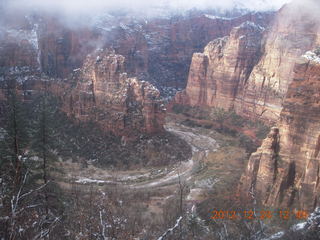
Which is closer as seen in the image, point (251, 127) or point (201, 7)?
point (251, 127)

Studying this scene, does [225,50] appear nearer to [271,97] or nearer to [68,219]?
[271,97]

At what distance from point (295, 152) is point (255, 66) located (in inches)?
1464

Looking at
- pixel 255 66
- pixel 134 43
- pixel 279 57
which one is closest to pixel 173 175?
pixel 279 57

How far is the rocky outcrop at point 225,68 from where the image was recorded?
64.7 m

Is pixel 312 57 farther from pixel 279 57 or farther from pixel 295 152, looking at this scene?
pixel 279 57

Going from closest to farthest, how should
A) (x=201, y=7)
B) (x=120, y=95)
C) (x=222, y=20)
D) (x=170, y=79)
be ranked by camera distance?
1. (x=120, y=95)
2. (x=170, y=79)
3. (x=222, y=20)
4. (x=201, y=7)

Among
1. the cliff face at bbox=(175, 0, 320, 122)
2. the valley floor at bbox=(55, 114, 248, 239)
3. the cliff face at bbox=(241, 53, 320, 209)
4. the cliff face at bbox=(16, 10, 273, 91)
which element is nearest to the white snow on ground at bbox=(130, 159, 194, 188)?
the valley floor at bbox=(55, 114, 248, 239)

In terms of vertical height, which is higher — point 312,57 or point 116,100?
point 312,57

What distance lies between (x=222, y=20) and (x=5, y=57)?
67.9 metres

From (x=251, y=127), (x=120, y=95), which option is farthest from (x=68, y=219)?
(x=251, y=127)

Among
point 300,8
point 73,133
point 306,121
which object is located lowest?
point 73,133

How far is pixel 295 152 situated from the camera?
28562 millimetres

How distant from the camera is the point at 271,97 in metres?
58.9
